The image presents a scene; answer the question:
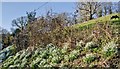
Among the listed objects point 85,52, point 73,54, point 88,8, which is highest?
point 88,8

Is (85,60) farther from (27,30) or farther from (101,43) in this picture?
(27,30)

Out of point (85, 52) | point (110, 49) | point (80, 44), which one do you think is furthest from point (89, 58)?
point (80, 44)

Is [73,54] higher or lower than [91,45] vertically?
lower

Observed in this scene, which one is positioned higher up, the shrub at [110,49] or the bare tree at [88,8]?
the bare tree at [88,8]

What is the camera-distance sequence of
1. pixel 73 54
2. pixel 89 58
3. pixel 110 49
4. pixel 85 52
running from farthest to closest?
pixel 73 54, pixel 85 52, pixel 89 58, pixel 110 49

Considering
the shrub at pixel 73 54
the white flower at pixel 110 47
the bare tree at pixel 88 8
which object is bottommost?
Result: the shrub at pixel 73 54

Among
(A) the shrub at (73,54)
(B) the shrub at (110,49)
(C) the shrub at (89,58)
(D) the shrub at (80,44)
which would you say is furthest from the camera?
(D) the shrub at (80,44)

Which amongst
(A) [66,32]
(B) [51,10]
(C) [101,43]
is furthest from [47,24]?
(C) [101,43]

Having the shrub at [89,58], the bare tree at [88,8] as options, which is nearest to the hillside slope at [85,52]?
→ the shrub at [89,58]

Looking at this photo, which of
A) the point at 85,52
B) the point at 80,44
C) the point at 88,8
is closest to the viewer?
the point at 85,52

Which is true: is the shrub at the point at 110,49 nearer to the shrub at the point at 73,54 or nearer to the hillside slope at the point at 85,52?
the hillside slope at the point at 85,52

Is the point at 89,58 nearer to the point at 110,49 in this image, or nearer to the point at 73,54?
the point at 110,49

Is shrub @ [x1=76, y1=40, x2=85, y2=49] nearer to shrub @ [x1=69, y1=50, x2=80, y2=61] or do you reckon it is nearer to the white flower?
shrub @ [x1=69, y1=50, x2=80, y2=61]

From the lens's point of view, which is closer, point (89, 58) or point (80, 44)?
point (89, 58)
